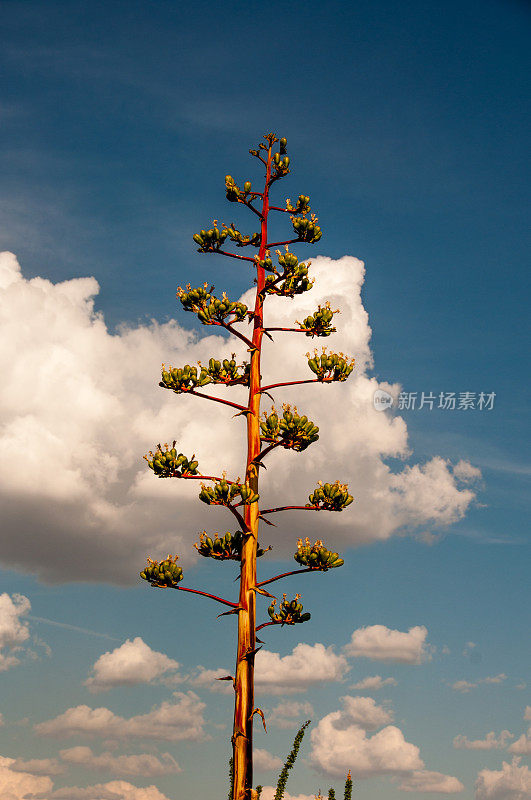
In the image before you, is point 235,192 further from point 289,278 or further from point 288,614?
point 288,614

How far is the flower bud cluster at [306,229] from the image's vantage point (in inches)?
769

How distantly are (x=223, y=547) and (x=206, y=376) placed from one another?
4260 mm

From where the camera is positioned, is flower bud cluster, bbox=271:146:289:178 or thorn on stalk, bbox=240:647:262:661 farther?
flower bud cluster, bbox=271:146:289:178

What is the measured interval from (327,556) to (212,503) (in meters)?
2.86

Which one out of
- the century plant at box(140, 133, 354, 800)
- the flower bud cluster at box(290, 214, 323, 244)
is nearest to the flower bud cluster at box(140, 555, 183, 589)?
the century plant at box(140, 133, 354, 800)

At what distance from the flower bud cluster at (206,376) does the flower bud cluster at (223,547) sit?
3.73 m

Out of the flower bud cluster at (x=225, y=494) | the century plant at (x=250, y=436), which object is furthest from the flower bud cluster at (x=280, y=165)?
the flower bud cluster at (x=225, y=494)

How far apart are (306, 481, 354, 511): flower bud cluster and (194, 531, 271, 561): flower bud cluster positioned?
1.72 meters

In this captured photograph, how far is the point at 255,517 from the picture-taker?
16.4m

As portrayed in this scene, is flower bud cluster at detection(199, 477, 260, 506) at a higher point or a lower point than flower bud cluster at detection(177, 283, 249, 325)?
lower

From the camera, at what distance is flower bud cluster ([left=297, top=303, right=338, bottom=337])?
61.4ft

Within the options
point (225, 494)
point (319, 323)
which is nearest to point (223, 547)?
point (225, 494)

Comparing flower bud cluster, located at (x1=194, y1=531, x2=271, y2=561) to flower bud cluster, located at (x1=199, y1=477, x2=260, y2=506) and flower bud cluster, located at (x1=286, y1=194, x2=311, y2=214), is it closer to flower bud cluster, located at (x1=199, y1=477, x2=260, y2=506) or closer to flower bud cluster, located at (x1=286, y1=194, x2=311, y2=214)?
flower bud cluster, located at (x1=199, y1=477, x2=260, y2=506)

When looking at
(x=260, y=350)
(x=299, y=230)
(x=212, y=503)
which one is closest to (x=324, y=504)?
(x=212, y=503)
